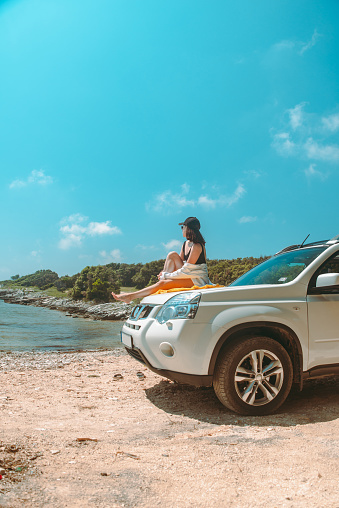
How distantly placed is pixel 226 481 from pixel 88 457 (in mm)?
1110

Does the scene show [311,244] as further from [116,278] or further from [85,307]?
[116,278]

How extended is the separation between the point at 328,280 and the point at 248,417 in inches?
64.5

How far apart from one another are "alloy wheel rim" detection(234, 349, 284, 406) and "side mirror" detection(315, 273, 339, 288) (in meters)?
0.89

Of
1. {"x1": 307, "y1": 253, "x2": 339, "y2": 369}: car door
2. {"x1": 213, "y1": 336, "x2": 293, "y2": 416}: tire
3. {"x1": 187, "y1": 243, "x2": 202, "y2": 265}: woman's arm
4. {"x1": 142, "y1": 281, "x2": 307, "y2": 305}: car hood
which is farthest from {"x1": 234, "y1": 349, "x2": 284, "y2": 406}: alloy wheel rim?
{"x1": 187, "y1": 243, "x2": 202, "y2": 265}: woman's arm

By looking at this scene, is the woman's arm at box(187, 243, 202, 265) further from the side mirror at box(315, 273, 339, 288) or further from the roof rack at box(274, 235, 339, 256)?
the side mirror at box(315, 273, 339, 288)

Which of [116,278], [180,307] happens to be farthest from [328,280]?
[116,278]

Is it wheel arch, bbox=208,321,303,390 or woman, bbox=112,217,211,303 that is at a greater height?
woman, bbox=112,217,211,303

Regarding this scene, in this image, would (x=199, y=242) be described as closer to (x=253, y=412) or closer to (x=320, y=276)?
(x=320, y=276)

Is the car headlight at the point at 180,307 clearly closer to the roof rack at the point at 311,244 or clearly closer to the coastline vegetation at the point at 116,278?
the roof rack at the point at 311,244

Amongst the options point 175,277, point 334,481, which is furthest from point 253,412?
point 175,277

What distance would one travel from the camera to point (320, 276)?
4082mm

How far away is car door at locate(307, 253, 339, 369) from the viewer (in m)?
4.14

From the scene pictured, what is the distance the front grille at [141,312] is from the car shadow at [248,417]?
3.52 feet

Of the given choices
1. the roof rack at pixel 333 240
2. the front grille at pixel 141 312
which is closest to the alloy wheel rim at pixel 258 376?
the front grille at pixel 141 312
